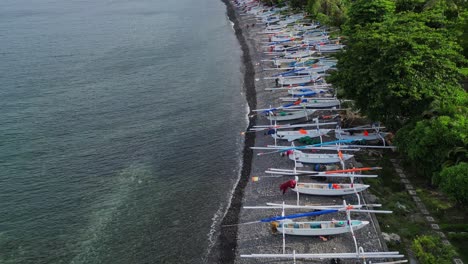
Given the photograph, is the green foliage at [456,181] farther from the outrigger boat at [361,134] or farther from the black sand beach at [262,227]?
the outrigger boat at [361,134]

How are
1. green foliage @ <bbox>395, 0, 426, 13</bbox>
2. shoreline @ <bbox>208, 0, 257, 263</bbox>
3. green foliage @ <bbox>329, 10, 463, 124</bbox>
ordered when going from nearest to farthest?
shoreline @ <bbox>208, 0, 257, 263</bbox> → green foliage @ <bbox>329, 10, 463, 124</bbox> → green foliage @ <bbox>395, 0, 426, 13</bbox>

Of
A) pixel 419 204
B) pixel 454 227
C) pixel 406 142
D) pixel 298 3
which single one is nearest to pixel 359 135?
pixel 406 142

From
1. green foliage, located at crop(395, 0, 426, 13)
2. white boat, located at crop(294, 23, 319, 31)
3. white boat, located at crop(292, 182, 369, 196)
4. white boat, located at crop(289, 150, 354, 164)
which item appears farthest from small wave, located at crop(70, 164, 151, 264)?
white boat, located at crop(294, 23, 319, 31)

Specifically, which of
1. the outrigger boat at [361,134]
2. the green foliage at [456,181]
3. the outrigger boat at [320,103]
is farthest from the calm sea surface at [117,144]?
the green foliage at [456,181]

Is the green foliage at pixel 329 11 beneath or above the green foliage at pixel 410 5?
beneath

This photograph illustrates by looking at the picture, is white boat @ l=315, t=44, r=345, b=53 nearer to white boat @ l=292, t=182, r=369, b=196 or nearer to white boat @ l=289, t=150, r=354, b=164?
white boat @ l=289, t=150, r=354, b=164
